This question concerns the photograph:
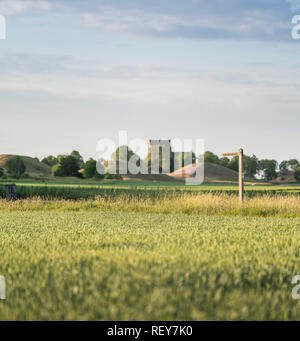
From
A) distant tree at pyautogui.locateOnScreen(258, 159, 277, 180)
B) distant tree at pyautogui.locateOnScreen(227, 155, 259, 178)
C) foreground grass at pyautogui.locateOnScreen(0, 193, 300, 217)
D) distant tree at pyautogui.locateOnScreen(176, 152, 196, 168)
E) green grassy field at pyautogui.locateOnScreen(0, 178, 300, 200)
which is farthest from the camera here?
distant tree at pyautogui.locateOnScreen(227, 155, 259, 178)

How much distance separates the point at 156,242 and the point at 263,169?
128m

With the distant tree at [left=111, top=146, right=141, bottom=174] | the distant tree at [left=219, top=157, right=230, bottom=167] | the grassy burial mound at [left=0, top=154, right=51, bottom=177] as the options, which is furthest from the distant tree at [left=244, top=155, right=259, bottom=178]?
the grassy burial mound at [left=0, top=154, right=51, bottom=177]

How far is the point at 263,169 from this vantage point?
13025 cm

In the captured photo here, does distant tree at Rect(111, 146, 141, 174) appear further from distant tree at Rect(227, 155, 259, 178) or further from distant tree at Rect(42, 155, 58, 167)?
distant tree at Rect(42, 155, 58, 167)

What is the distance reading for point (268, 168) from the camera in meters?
128

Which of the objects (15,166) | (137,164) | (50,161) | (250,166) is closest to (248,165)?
(250,166)

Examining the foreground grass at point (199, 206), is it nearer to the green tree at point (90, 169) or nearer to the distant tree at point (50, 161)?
the green tree at point (90, 169)

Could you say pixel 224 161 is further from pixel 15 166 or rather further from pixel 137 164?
pixel 15 166

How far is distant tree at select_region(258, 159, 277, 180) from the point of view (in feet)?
403

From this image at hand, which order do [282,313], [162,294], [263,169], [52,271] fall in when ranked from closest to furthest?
[282,313] < [162,294] < [52,271] < [263,169]

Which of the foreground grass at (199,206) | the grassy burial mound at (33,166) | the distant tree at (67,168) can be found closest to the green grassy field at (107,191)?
the foreground grass at (199,206)
